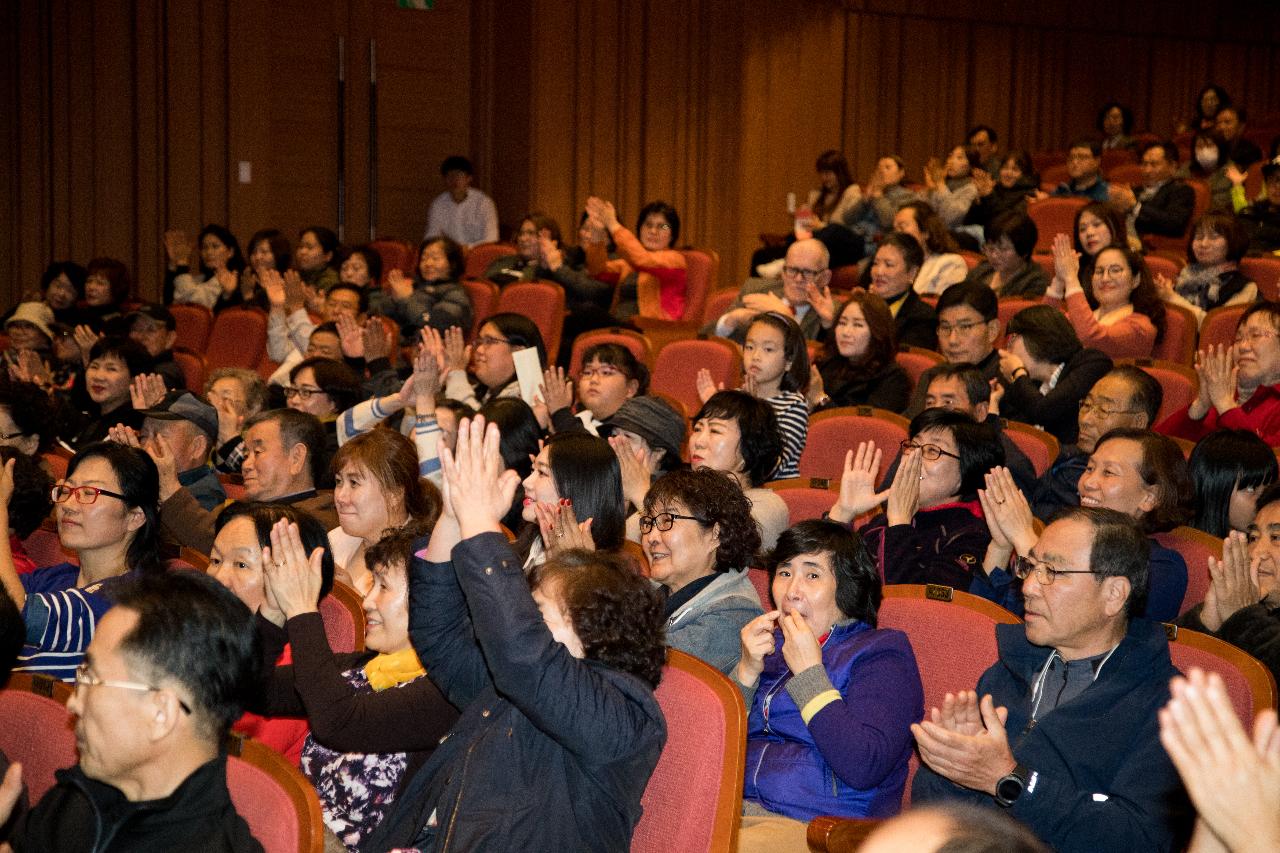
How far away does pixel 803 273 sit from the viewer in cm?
560

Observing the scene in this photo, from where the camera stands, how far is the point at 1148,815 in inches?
83.4

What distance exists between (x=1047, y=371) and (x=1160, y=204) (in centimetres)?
314

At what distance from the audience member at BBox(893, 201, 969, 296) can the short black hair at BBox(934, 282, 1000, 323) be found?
1347 mm

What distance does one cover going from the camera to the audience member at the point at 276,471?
369 cm

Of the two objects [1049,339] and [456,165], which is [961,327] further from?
[456,165]

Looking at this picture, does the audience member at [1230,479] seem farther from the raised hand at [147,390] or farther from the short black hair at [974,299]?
the raised hand at [147,390]

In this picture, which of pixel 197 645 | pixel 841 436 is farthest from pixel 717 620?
pixel 841 436

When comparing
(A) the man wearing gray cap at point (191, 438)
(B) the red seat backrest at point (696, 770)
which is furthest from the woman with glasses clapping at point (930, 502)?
(A) the man wearing gray cap at point (191, 438)

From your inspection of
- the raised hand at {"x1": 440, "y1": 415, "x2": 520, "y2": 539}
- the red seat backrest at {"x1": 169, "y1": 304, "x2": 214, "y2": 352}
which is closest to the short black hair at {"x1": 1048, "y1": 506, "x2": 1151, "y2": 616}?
the raised hand at {"x1": 440, "y1": 415, "x2": 520, "y2": 539}

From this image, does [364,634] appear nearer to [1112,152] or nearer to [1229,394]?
[1229,394]

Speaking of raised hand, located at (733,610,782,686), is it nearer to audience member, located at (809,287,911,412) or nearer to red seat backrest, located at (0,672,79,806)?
red seat backrest, located at (0,672,79,806)

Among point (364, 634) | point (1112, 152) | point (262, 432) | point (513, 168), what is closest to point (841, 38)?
point (1112, 152)

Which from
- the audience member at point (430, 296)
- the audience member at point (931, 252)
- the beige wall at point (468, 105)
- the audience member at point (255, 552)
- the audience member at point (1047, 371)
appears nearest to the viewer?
the audience member at point (255, 552)

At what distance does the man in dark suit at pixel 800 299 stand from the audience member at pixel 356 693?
10.2 ft
